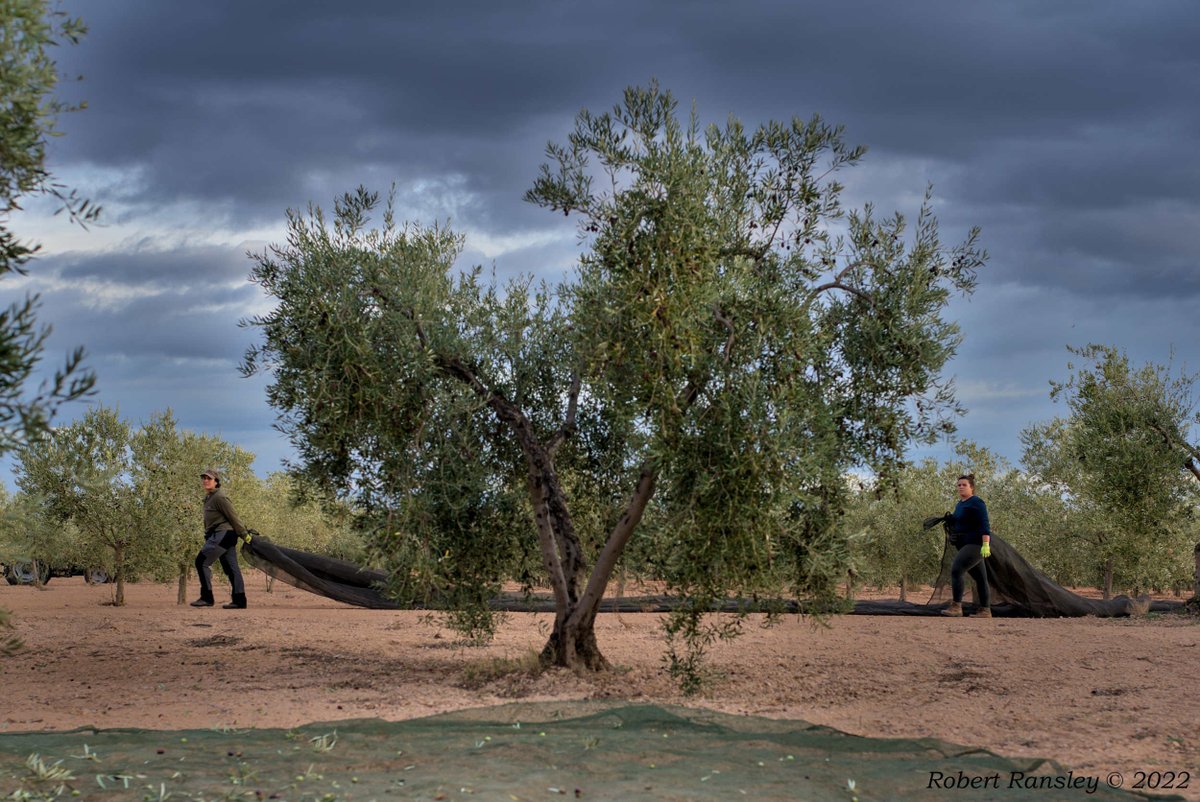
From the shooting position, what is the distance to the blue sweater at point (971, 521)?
18.0m

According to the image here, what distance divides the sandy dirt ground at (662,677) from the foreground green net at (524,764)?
108 cm

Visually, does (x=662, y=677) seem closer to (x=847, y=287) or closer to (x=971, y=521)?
(x=847, y=287)

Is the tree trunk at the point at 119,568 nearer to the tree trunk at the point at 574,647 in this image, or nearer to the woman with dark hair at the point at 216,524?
the woman with dark hair at the point at 216,524

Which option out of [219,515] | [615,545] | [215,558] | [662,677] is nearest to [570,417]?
[615,545]

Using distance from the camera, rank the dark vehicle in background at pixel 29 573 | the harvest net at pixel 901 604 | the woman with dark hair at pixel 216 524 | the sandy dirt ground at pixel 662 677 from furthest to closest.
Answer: the dark vehicle in background at pixel 29 573 < the harvest net at pixel 901 604 < the woman with dark hair at pixel 216 524 < the sandy dirt ground at pixel 662 677

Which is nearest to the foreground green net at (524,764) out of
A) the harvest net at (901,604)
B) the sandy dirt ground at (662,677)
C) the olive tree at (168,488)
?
the sandy dirt ground at (662,677)

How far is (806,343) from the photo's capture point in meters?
9.78

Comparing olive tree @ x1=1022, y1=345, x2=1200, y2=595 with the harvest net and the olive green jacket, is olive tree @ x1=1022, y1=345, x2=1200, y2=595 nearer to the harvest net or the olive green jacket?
the harvest net

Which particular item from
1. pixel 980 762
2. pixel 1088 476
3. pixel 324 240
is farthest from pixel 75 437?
pixel 1088 476

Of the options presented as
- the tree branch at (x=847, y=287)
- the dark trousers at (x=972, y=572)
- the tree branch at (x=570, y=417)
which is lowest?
the dark trousers at (x=972, y=572)

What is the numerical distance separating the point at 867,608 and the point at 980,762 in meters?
14.0

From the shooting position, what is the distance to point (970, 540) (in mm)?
18328

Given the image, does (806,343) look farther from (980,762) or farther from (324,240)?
(324,240)

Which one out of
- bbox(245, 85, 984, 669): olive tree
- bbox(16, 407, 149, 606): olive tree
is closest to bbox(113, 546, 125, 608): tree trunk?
bbox(16, 407, 149, 606): olive tree
